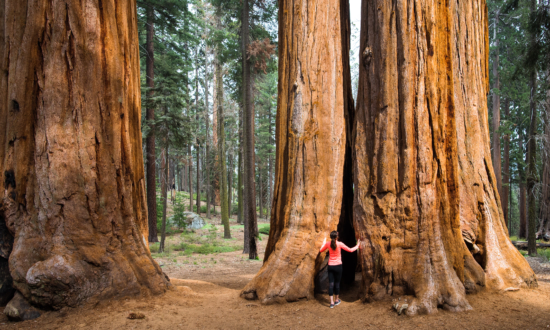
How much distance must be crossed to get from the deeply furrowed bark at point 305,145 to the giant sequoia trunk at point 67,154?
236cm

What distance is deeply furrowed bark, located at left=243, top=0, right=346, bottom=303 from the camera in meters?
5.96

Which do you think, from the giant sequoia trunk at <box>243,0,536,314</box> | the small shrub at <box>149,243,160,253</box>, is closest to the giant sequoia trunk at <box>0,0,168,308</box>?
the giant sequoia trunk at <box>243,0,536,314</box>

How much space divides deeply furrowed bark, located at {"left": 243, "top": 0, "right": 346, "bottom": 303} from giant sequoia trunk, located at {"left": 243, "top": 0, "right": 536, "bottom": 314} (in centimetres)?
2

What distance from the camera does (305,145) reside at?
645 centimetres

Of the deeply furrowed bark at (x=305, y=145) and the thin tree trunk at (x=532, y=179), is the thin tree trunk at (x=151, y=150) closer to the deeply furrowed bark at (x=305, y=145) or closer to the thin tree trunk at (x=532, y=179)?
the deeply furrowed bark at (x=305, y=145)

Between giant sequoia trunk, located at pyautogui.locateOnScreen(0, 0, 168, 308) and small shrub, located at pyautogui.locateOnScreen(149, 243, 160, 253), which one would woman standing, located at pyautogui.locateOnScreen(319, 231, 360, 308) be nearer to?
giant sequoia trunk, located at pyautogui.locateOnScreen(0, 0, 168, 308)

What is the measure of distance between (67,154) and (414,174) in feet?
18.8

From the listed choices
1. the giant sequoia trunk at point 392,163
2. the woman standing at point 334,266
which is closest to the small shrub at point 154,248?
the giant sequoia trunk at point 392,163

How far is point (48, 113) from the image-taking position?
5.27 m

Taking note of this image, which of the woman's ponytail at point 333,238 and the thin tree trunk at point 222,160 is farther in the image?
the thin tree trunk at point 222,160

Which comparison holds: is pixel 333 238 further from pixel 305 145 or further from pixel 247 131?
pixel 247 131

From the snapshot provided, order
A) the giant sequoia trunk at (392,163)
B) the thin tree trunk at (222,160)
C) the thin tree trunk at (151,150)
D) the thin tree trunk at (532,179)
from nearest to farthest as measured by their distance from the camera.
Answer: the giant sequoia trunk at (392,163)
the thin tree trunk at (532,179)
the thin tree trunk at (151,150)
the thin tree trunk at (222,160)

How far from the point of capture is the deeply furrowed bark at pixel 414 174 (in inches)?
209

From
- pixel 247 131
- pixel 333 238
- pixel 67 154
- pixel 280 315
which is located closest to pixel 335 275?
pixel 333 238
